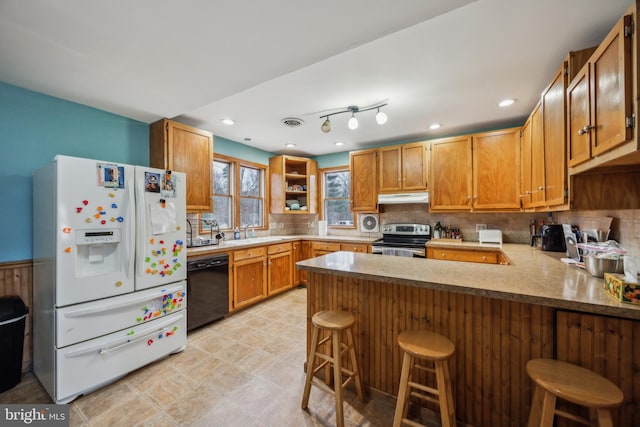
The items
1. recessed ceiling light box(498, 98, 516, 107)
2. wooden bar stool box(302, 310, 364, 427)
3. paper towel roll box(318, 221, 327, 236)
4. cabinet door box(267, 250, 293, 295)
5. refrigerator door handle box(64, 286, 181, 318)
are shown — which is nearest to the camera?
wooden bar stool box(302, 310, 364, 427)

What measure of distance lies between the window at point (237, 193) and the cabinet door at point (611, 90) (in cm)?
381

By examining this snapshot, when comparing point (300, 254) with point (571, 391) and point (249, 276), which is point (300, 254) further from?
point (571, 391)

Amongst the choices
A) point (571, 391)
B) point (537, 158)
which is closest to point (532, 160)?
point (537, 158)

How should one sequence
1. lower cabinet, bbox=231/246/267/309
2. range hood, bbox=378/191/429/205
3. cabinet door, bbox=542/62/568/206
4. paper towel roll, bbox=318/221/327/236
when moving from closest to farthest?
cabinet door, bbox=542/62/568/206
lower cabinet, bbox=231/246/267/309
range hood, bbox=378/191/429/205
paper towel roll, bbox=318/221/327/236

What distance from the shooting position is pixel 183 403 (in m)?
1.79

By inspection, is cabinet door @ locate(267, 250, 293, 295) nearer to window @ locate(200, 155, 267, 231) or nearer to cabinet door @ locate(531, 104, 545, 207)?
window @ locate(200, 155, 267, 231)

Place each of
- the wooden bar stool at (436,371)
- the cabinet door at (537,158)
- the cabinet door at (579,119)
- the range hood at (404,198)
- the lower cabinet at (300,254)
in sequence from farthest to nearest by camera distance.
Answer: the lower cabinet at (300,254)
the range hood at (404,198)
the cabinet door at (537,158)
the cabinet door at (579,119)
the wooden bar stool at (436,371)

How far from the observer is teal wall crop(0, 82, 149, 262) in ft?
6.84

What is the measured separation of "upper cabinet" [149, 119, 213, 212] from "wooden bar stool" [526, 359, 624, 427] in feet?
10.8

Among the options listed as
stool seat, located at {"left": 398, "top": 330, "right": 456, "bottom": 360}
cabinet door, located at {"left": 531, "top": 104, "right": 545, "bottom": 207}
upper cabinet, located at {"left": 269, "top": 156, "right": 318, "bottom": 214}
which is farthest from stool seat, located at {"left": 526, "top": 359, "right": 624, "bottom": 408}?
upper cabinet, located at {"left": 269, "top": 156, "right": 318, "bottom": 214}

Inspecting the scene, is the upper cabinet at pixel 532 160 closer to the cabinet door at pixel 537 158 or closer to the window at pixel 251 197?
the cabinet door at pixel 537 158

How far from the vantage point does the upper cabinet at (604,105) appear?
1.08m

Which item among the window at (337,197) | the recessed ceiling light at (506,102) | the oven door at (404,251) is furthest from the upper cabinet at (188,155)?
the recessed ceiling light at (506,102)

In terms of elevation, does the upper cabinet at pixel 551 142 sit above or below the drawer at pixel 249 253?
above
